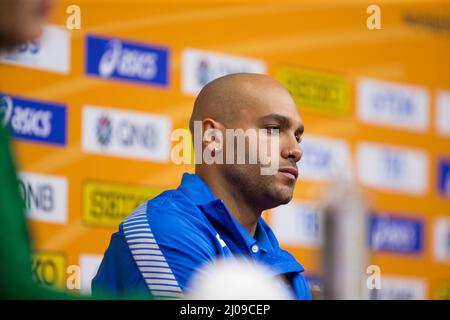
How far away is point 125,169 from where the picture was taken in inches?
139

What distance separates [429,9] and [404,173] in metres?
0.74

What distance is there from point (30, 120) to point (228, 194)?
132 cm

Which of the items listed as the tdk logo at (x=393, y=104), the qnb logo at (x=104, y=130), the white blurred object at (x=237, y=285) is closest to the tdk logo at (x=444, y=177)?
the tdk logo at (x=393, y=104)

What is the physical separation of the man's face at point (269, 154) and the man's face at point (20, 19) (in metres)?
1.31

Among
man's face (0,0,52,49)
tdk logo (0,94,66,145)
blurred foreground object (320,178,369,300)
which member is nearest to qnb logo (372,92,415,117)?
tdk logo (0,94,66,145)

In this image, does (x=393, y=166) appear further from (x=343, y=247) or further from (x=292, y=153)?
(x=343, y=247)

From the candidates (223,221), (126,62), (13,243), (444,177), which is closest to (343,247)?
(13,243)

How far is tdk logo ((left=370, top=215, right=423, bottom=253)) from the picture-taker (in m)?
4.35

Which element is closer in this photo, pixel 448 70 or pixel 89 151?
pixel 89 151

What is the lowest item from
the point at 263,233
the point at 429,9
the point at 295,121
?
the point at 263,233

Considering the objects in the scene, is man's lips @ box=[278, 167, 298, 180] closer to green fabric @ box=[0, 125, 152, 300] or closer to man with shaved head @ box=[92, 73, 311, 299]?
man with shaved head @ box=[92, 73, 311, 299]
